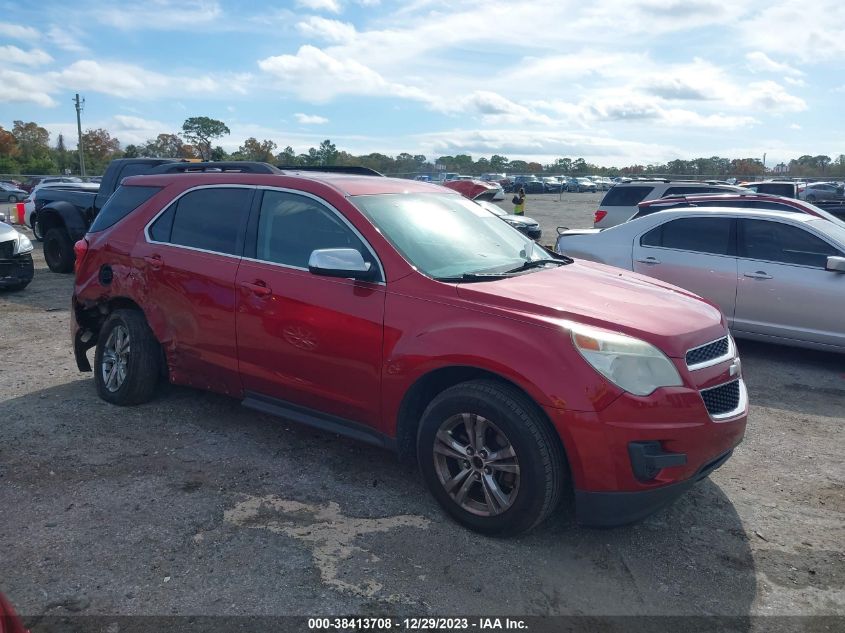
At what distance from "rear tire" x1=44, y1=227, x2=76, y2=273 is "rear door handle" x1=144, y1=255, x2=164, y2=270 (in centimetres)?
878

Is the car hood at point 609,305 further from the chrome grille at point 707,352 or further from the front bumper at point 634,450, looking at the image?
the front bumper at point 634,450

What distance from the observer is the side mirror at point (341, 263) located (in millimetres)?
4023

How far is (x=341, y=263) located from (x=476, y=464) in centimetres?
132

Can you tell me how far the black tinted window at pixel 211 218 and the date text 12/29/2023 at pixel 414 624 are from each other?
2.60 metres

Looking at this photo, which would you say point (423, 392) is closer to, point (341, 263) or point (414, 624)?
point (341, 263)

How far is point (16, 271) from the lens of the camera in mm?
10812

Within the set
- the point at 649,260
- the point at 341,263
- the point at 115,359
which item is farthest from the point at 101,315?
the point at 649,260

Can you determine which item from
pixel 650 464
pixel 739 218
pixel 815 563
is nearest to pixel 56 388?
pixel 650 464

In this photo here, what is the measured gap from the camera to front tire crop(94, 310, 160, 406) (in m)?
5.40

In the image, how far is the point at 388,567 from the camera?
3465 mm

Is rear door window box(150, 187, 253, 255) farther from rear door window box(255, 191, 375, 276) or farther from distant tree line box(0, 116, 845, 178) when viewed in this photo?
distant tree line box(0, 116, 845, 178)

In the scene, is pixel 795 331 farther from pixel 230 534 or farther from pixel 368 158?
pixel 368 158

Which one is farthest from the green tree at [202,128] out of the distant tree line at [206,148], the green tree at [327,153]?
the green tree at [327,153]

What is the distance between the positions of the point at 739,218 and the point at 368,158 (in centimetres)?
4160
